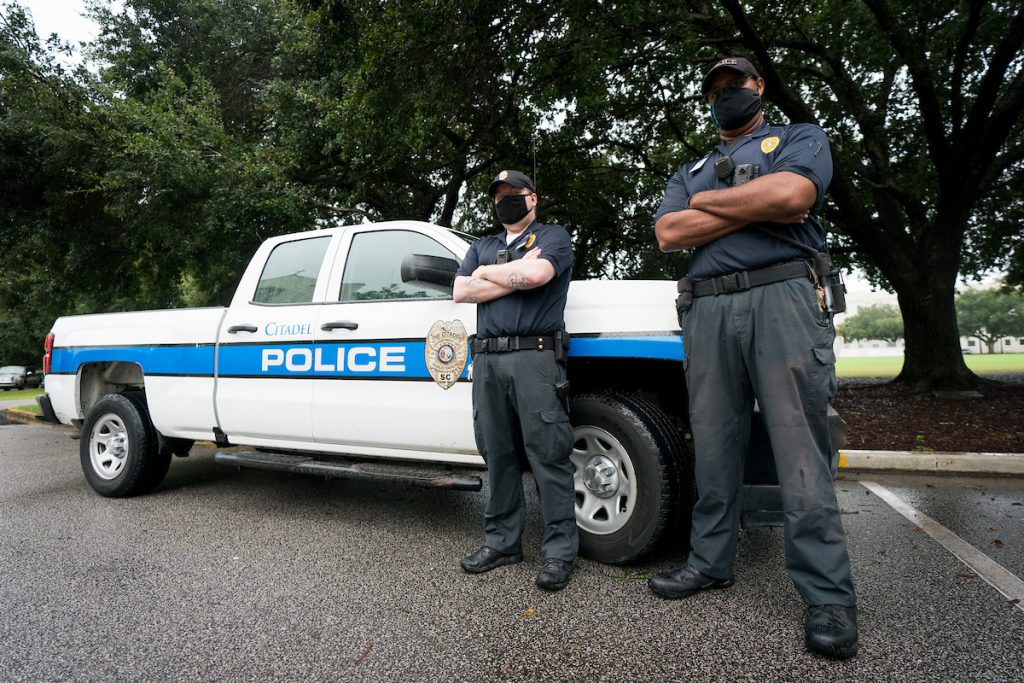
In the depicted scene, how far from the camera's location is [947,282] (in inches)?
438

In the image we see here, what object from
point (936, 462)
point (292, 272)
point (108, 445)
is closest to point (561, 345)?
point (292, 272)

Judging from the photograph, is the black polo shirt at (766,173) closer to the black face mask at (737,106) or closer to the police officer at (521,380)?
the black face mask at (737,106)

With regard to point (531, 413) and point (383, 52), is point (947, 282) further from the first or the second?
point (531, 413)

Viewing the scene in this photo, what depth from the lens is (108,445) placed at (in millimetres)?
4910

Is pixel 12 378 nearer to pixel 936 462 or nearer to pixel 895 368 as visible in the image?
pixel 936 462

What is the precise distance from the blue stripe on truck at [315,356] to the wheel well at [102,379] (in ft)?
0.52

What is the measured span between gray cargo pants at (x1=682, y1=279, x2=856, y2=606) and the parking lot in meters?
0.27

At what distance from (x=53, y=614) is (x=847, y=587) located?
3.18m

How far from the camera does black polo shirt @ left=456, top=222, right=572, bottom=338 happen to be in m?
3.04

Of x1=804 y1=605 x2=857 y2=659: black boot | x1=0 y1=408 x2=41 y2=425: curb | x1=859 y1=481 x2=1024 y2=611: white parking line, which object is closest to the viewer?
x1=804 y1=605 x2=857 y2=659: black boot

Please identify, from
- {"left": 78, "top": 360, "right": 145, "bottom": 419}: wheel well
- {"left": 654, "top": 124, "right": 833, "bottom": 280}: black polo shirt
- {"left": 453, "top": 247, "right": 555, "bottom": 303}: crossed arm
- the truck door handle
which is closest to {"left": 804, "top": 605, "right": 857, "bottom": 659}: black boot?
{"left": 654, "top": 124, "right": 833, "bottom": 280}: black polo shirt

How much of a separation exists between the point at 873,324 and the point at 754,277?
111960mm

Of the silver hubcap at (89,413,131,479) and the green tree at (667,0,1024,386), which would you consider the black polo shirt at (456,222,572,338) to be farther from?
the green tree at (667,0,1024,386)

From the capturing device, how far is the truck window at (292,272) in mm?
4297
